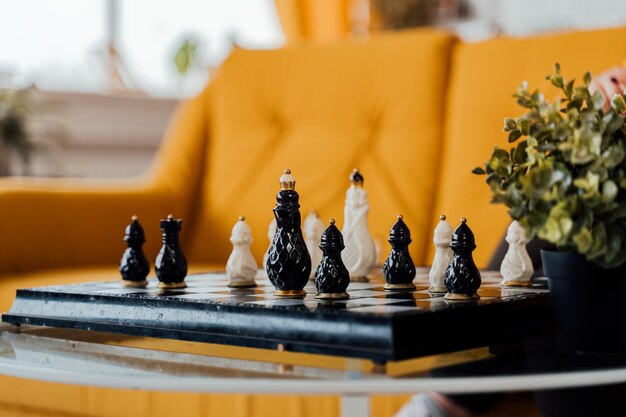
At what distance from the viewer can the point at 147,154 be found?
4.04 meters

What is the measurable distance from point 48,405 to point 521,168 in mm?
1271

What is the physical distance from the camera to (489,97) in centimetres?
225

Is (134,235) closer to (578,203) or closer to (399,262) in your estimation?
(399,262)

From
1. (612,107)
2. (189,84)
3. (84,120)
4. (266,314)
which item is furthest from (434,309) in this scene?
(189,84)

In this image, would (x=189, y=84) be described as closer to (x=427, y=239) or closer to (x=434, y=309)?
(x=427, y=239)

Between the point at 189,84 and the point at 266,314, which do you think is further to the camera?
the point at 189,84

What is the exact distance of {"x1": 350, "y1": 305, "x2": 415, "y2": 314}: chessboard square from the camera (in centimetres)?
95

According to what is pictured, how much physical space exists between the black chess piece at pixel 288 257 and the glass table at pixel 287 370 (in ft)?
0.39

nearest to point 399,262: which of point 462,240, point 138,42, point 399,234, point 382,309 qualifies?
point 399,234

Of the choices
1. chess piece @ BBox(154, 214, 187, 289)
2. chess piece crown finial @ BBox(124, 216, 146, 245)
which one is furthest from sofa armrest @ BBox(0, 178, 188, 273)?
chess piece @ BBox(154, 214, 187, 289)

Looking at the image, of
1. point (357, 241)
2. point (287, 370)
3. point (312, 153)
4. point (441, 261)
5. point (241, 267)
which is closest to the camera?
point (287, 370)

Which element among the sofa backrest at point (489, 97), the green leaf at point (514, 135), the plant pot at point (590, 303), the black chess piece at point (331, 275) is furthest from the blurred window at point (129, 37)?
the plant pot at point (590, 303)

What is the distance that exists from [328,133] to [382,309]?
152cm

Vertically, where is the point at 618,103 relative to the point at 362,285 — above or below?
above
